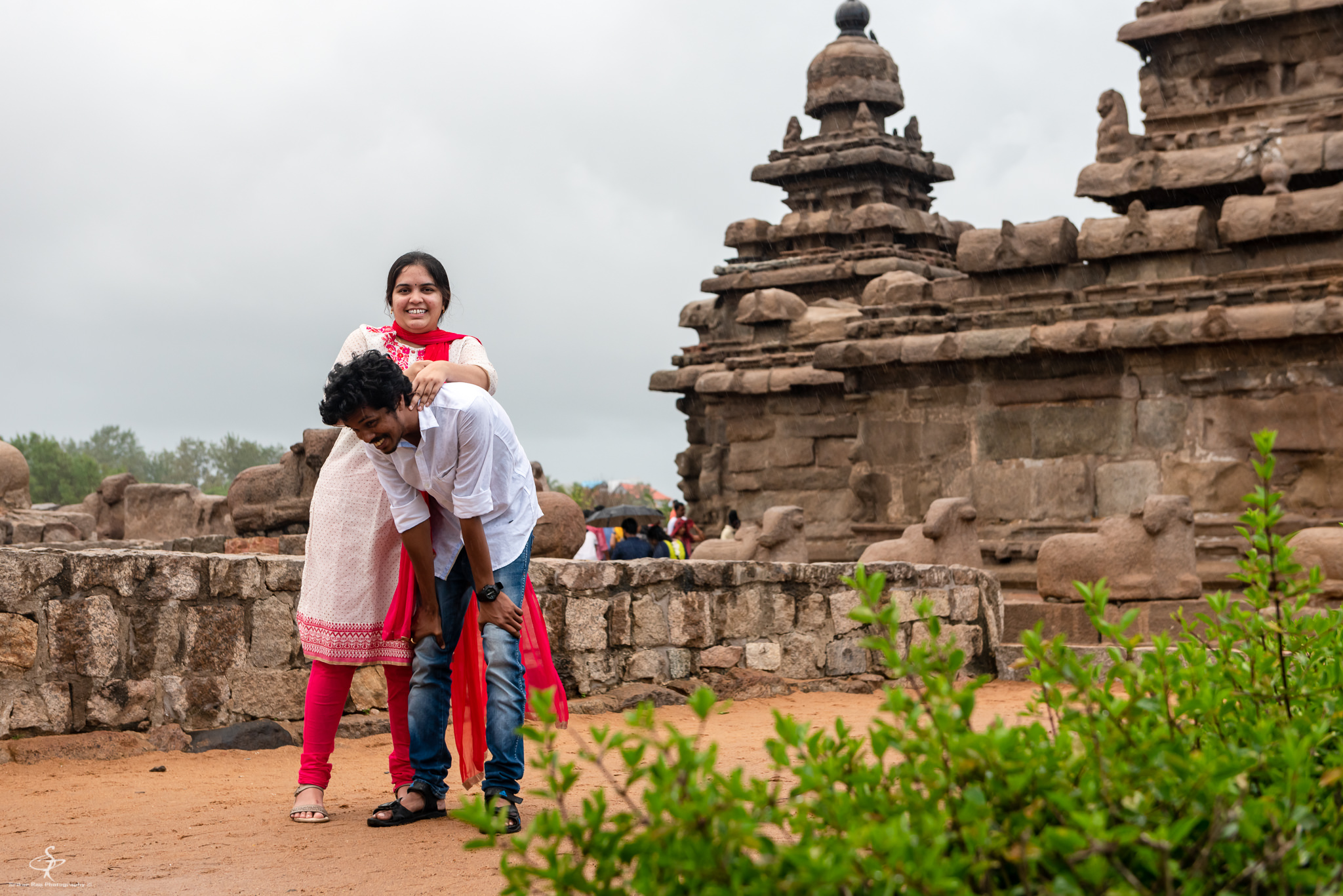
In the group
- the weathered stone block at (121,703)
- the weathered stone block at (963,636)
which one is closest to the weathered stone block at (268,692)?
the weathered stone block at (121,703)

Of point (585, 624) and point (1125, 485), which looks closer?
point (585, 624)

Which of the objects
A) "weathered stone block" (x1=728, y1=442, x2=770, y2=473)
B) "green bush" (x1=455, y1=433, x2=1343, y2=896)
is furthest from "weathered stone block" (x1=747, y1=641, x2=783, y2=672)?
"weathered stone block" (x1=728, y1=442, x2=770, y2=473)

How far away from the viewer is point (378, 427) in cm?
358

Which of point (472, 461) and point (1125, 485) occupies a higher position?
point (1125, 485)

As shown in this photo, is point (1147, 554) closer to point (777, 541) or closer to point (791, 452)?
point (777, 541)

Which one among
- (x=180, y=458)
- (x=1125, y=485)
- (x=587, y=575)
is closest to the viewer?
(x=587, y=575)

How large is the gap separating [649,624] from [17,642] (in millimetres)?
2998

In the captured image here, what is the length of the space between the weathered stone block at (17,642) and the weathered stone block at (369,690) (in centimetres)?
138

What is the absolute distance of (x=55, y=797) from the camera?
4574mm

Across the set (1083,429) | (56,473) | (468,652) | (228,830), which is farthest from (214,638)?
(56,473)

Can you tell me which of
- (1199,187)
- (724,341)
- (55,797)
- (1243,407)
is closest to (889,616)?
(55,797)

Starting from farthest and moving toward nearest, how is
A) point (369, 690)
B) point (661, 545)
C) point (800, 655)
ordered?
point (661, 545) < point (800, 655) < point (369, 690)

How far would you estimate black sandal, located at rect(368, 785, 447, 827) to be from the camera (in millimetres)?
3906

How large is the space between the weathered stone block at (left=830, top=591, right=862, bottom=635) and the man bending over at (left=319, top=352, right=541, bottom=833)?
395 centimetres
